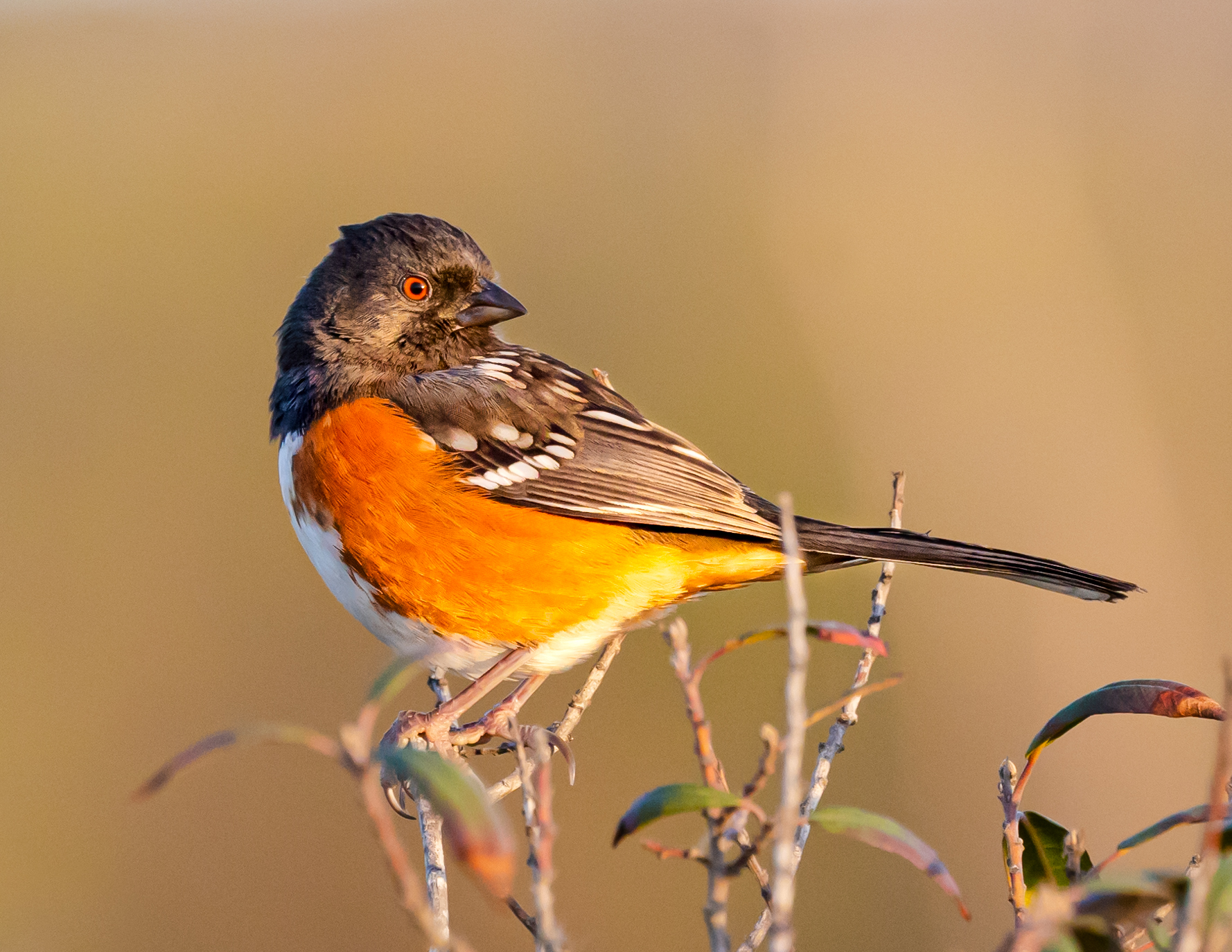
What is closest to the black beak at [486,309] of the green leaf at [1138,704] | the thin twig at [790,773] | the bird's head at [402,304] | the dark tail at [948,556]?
the bird's head at [402,304]

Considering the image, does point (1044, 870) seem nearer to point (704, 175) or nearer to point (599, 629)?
point (599, 629)

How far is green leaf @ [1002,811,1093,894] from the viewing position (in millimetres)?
1252

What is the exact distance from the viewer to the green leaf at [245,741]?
840 mm

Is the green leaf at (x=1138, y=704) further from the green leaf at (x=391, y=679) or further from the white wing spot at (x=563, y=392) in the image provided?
the white wing spot at (x=563, y=392)

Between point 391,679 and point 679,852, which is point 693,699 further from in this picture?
point 391,679

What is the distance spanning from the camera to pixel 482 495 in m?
2.51

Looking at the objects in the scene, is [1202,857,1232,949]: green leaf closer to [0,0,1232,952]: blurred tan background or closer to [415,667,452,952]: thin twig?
[415,667,452,952]: thin twig

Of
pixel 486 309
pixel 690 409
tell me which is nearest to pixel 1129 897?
pixel 486 309

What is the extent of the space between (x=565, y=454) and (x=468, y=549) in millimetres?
326

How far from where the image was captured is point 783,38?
919 centimetres

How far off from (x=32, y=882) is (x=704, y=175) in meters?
7.24

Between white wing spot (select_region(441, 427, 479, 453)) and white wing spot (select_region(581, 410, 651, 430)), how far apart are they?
297mm

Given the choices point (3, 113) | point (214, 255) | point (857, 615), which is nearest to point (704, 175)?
point (214, 255)

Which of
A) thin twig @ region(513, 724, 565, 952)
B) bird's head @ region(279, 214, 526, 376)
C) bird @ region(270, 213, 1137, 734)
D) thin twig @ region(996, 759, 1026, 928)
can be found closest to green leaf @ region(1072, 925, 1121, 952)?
thin twig @ region(996, 759, 1026, 928)
